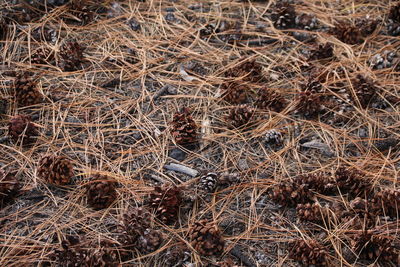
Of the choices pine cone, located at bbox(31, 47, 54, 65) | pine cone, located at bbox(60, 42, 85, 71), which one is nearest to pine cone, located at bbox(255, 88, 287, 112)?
pine cone, located at bbox(60, 42, 85, 71)

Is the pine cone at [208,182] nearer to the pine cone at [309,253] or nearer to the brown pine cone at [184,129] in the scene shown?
the brown pine cone at [184,129]

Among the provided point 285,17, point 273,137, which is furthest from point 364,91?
point 285,17

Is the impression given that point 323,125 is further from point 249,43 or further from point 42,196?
point 42,196

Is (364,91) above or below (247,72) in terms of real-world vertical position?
above

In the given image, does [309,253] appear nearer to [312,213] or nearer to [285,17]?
[312,213]

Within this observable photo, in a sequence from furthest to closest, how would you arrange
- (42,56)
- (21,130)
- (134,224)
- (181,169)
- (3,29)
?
(3,29) → (42,56) → (21,130) → (181,169) → (134,224)

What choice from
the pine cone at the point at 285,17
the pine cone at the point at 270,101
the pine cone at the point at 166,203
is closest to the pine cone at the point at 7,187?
the pine cone at the point at 166,203
